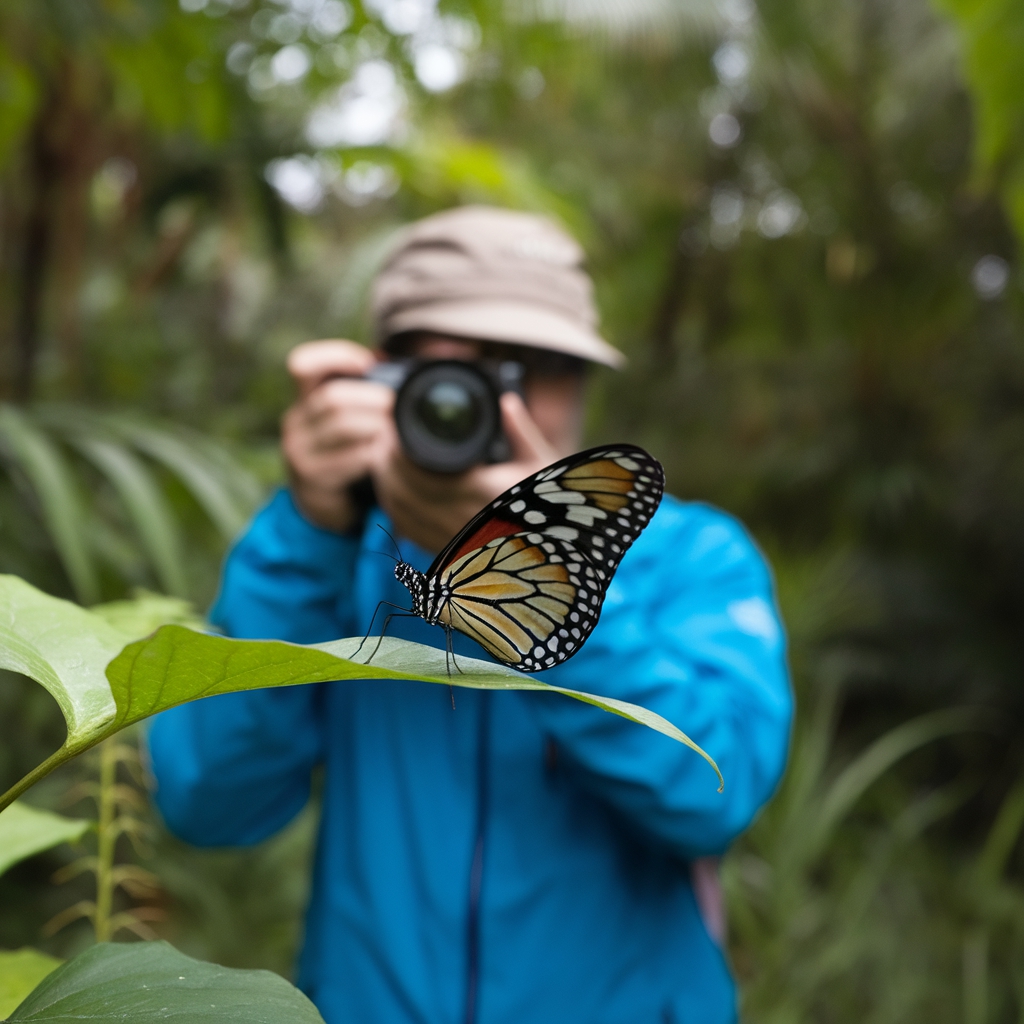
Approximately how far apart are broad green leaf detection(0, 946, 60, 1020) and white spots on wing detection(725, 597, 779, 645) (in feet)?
1.77

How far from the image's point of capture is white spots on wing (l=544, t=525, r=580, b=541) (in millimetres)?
433

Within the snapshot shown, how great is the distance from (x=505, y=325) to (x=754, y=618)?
332 mm

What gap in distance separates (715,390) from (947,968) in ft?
11.8

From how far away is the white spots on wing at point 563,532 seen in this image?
1.42 ft

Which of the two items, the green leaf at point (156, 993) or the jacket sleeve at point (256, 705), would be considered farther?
the jacket sleeve at point (256, 705)

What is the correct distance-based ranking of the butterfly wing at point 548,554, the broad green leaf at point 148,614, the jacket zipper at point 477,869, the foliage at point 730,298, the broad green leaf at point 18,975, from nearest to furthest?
the broad green leaf at point 18,975, the butterfly wing at point 548,554, the broad green leaf at point 148,614, the jacket zipper at point 477,869, the foliage at point 730,298

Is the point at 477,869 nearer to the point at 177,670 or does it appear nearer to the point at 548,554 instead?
the point at 548,554

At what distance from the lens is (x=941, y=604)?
361 centimetres

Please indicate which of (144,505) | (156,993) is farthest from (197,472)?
(156,993)

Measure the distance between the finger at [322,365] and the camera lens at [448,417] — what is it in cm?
17

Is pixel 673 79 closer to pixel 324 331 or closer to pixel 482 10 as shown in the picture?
pixel 324 331

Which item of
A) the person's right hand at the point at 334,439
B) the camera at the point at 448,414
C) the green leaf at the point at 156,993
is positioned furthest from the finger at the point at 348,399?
the green leaf at the point at 156,993

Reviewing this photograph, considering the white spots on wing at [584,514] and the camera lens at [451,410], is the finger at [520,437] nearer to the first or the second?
the camera lens at [451,410]

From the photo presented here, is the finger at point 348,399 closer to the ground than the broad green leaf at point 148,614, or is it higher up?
higher up
